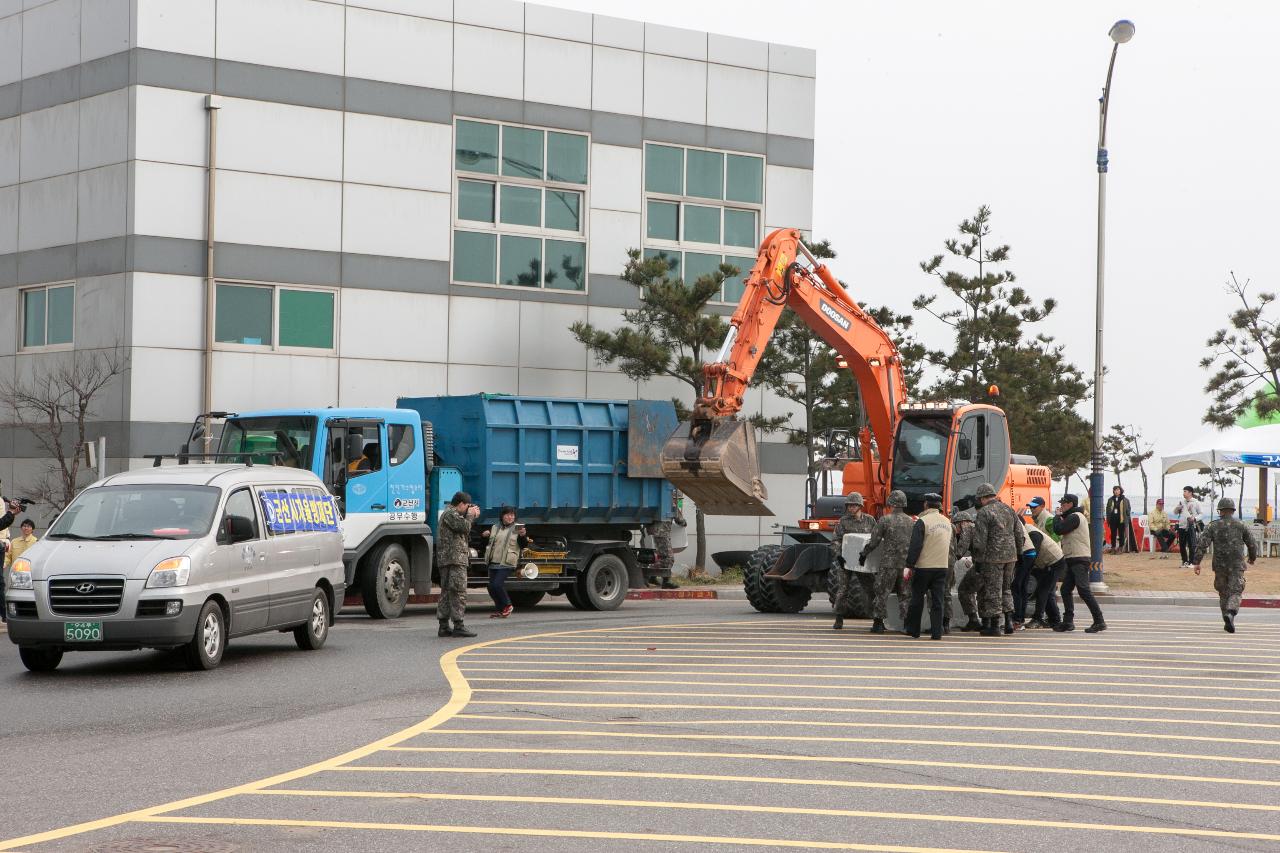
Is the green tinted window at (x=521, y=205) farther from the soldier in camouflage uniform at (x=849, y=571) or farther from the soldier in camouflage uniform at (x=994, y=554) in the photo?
the soldier in camouflage uniform at (x=994, y=554)

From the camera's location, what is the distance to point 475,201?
102 feet

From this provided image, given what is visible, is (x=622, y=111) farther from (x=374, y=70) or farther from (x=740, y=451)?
(x=740, y=451)

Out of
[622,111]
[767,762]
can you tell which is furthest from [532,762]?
[622,111]

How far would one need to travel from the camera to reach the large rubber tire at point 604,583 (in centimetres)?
2361

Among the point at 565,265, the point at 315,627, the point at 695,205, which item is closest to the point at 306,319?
the point at 565,265

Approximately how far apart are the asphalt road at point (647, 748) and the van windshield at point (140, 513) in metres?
1.32

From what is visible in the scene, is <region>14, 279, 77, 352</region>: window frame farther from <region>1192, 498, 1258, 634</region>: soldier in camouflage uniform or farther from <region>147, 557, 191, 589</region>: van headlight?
<region>1192, 498, 1258, 634</region>: soldier in camouflage uniform

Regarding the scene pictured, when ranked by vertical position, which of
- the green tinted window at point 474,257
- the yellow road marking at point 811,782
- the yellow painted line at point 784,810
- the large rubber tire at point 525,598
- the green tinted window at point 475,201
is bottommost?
the large rubber tire at point 525,598

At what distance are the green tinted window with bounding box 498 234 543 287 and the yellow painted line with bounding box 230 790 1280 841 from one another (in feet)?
76.6

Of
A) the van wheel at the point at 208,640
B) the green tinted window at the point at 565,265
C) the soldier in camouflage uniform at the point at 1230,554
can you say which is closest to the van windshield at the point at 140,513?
the van wheel at the point at 208,640

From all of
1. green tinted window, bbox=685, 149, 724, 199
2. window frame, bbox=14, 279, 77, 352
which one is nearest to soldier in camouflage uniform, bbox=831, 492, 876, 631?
green tinted window, bbox=685, 149, 724, 199

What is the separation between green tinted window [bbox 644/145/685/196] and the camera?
33.1 meters

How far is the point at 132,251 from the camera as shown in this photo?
27.3m

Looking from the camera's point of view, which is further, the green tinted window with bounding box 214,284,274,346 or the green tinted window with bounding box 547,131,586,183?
the green tinted window with bounding box 547,131,586,183
